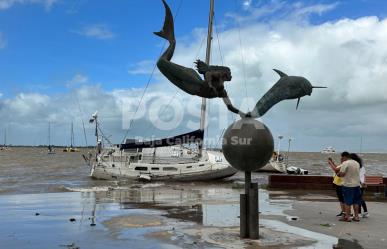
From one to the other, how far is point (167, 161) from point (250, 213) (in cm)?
2587

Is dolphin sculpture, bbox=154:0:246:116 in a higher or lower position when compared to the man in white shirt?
higher

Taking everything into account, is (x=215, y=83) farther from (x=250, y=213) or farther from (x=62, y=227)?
(x=62, y=227)

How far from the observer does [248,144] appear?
10.0 metres

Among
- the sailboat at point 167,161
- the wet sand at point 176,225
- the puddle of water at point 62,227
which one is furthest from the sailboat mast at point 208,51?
the puddle of water at point 62,227

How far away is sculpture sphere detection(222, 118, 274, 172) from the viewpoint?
10062mm

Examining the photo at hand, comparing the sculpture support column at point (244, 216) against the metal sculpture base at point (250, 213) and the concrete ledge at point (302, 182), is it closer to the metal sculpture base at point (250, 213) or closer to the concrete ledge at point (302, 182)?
the metal sculpture base at point (250, 213)

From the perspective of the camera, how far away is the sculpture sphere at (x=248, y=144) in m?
10.1

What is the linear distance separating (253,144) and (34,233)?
522cm

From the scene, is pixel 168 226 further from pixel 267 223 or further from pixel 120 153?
pixel 120 153

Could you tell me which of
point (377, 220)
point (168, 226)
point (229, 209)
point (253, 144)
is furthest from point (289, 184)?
point (253, 144)

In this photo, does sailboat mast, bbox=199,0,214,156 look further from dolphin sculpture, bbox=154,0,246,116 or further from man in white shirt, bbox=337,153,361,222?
dolphin sculpture, bbox=154,0,246,116

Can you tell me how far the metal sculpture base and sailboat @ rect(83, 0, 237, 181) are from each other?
22.5 metres

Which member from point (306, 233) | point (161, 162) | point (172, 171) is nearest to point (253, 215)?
point (306, 233)

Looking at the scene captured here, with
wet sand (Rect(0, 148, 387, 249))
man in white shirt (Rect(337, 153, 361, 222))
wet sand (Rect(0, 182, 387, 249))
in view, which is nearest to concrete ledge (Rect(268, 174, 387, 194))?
wet sand (Rect(0, 148, 387, 249))
